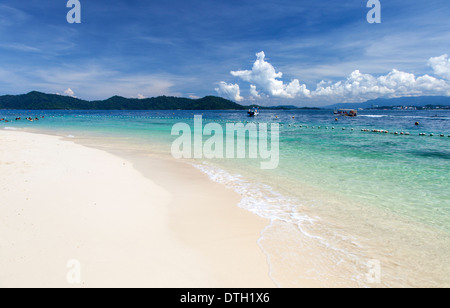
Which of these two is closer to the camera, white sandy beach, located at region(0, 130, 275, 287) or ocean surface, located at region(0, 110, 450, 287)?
white sandy beach, located at region(0, 130, 275, 287)

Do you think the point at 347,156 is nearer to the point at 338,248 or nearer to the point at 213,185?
the point at 213,185

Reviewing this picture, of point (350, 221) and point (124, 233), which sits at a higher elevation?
point (124, 233)

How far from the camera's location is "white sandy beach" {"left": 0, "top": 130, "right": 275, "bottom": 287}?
14.2ft

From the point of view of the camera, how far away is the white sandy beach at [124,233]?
4.32 metres

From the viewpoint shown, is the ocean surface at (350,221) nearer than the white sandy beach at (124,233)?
No

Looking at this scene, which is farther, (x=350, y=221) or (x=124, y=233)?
(x=350, y=221)

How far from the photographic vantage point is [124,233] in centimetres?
577

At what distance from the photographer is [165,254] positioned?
16.6 ft

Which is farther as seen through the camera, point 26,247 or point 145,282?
point 26,247

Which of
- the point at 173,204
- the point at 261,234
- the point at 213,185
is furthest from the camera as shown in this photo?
the point at 213,185
